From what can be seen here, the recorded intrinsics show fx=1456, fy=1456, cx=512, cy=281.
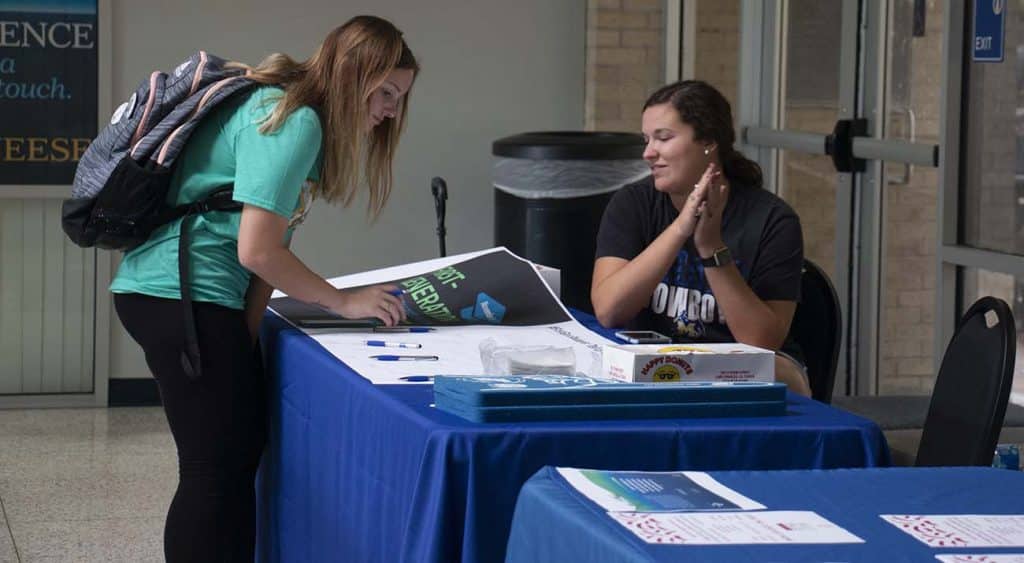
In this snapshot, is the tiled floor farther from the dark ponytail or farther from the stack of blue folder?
the stack of blue folder

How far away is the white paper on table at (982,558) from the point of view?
1437mm

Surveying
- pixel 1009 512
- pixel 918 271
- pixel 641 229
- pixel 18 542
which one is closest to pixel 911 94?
pixel 918 271

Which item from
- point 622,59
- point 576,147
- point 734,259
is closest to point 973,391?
point 734,259

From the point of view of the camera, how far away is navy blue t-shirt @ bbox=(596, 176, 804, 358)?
3238mm

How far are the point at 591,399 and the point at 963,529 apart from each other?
0.76 meters

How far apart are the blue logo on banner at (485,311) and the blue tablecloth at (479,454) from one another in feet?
2.25

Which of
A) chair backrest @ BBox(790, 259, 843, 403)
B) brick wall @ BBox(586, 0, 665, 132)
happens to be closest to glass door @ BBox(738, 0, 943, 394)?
brick wall @ BBox(586, 0, 665, 132)

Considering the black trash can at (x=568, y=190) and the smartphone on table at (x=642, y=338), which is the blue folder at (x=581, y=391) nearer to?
the smartphone on table at (x=642, y=338)

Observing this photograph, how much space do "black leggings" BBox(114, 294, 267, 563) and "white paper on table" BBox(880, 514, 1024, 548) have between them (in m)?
1.61

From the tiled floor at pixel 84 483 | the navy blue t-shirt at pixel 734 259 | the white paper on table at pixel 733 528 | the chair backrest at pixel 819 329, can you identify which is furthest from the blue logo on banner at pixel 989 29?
the white paper on table at pixel 733 528

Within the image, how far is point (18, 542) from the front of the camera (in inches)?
167

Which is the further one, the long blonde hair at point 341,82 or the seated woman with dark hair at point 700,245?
the seated woman with dark hair at point 700,245

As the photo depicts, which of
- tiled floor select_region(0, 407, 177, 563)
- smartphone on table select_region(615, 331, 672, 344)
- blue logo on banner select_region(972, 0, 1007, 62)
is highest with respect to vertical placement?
blue logo on banner select_region(972, 0, 1007, 62)

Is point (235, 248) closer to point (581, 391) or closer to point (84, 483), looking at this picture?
point (581, 391)
